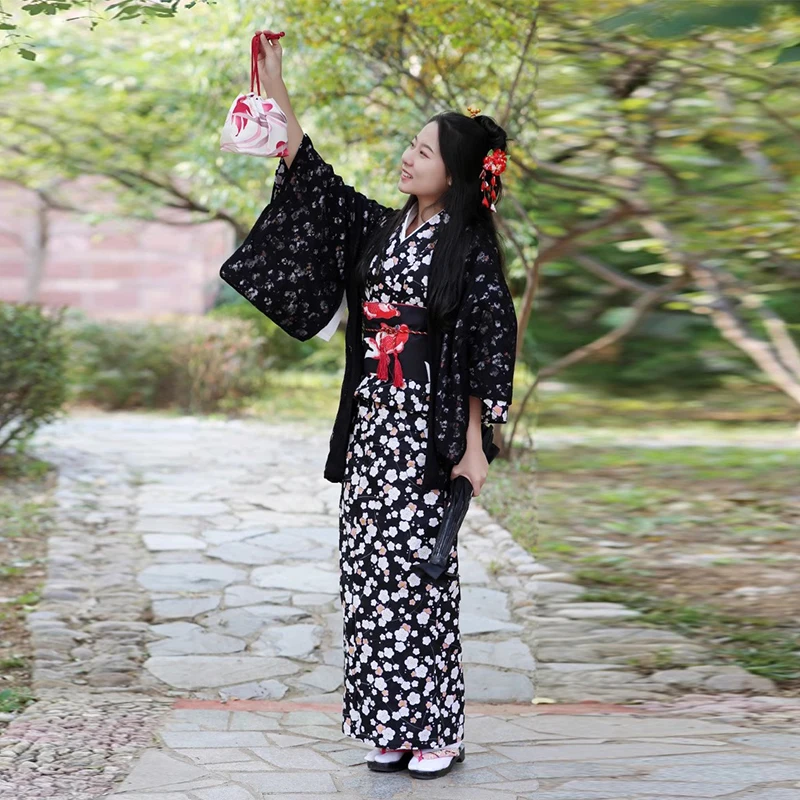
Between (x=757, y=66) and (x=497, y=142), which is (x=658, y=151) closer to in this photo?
(x=757, y=66)

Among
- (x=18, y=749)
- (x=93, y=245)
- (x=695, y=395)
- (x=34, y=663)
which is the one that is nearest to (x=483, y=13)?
(x=695, y=395)

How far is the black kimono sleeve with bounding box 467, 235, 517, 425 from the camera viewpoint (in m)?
3.02

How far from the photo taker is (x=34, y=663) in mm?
4078

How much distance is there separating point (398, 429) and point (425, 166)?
Answer: 67 centimetres

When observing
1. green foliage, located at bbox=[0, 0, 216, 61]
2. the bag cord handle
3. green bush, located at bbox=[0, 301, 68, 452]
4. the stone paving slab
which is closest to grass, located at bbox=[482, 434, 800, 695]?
the stone paving slab

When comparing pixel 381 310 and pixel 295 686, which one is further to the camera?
pixel 295 686

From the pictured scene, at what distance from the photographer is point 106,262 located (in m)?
12.5

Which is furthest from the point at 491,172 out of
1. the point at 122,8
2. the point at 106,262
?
the point at 106,262

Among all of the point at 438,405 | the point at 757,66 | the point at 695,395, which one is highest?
the point at 757,66

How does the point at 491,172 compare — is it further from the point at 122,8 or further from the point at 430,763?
the point at 430,763

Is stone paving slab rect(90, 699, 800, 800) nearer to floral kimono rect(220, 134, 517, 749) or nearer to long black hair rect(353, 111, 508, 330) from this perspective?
floral kimono rect(220, 134, 517, 749)

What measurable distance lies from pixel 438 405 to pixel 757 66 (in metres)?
1.69

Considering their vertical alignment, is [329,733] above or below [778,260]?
below

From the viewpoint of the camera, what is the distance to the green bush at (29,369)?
7516mm
